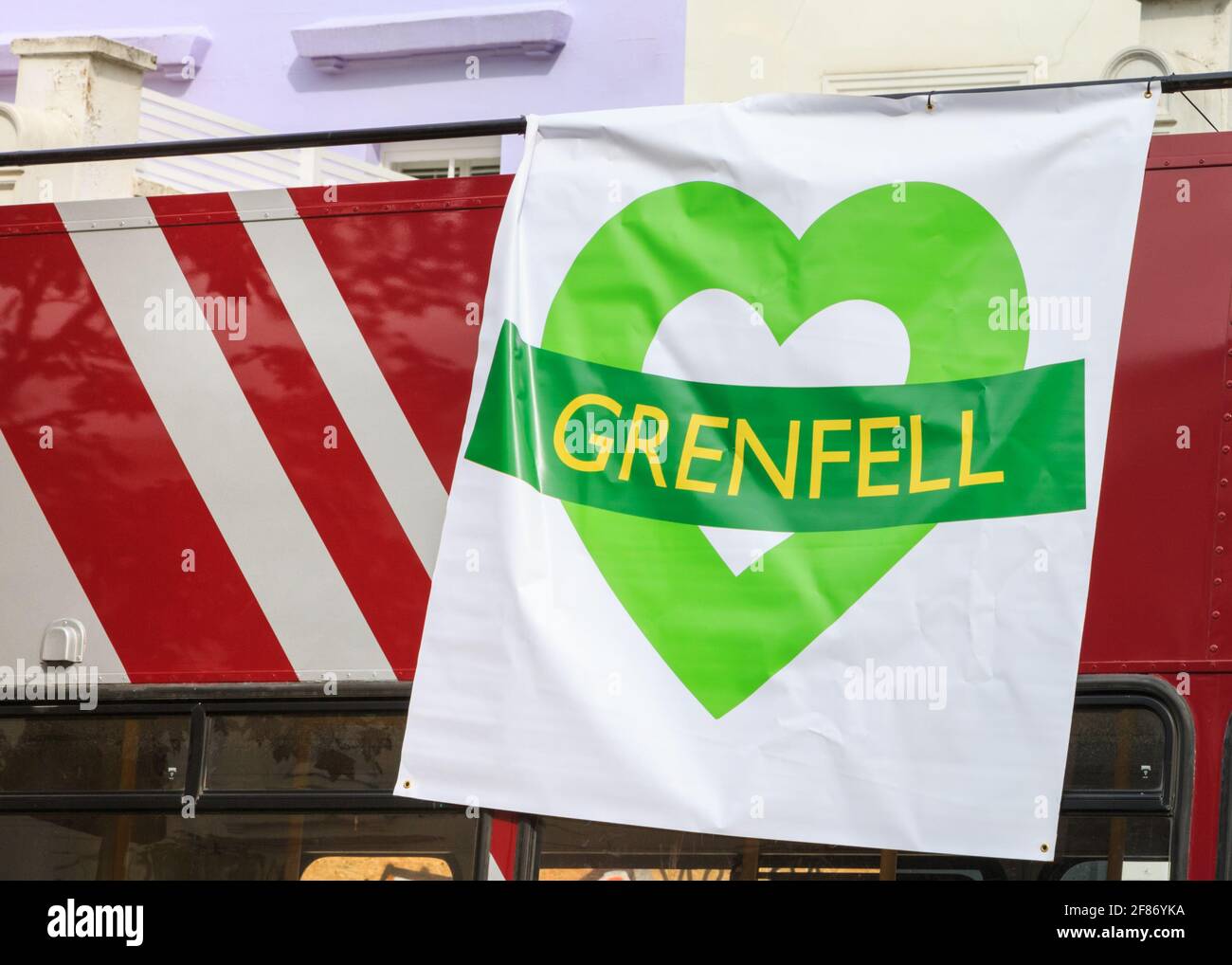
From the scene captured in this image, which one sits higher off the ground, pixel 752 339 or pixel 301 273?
pixel 301 273

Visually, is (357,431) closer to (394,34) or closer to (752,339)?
(752,339)

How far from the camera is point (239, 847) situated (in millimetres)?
4020

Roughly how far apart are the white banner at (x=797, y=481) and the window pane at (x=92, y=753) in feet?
2.51

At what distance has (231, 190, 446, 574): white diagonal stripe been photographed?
13.0 ft

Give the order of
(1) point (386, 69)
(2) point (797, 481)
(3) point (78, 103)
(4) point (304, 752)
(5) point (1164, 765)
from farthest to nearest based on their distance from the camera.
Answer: (1) point (386, 69)
(3) point (78, 103)
(4) point (304, 752)
(2) point (797, 481)
(5) point (1164, 765)

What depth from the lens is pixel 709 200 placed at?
12.6 feet

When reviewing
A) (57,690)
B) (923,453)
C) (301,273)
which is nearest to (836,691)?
(923,453)

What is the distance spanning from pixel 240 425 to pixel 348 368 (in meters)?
0.34

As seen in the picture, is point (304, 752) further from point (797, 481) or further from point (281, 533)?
point (797, 481)

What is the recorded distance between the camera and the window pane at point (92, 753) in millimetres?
4082

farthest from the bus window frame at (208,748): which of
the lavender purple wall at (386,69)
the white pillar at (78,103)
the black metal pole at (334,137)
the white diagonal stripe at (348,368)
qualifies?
the lavender purple wall at (386,69)

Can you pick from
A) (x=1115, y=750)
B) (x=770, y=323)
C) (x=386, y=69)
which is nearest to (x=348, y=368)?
(x=770, y=323)

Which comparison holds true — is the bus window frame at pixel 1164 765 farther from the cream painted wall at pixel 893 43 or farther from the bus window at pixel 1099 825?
Result: the cream painted wall at pixel 893 43
